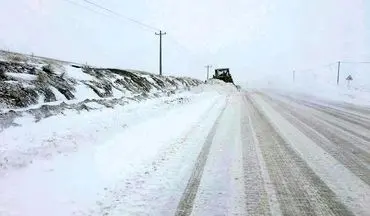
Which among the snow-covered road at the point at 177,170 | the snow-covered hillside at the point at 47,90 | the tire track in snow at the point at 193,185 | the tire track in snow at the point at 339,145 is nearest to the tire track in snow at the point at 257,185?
the snow-covered road at the point at 177,170

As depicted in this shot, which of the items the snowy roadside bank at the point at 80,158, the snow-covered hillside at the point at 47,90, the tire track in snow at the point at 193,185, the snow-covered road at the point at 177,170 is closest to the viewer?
the tire track in snow at the point at 193,185

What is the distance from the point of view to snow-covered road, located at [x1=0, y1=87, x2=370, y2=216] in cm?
494

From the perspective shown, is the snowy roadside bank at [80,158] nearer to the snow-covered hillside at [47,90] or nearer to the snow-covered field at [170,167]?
the snow-covered field at [170,167]

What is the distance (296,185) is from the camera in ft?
19.3

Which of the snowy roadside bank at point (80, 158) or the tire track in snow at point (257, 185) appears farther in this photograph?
the snowy roadside bank at point (80, 158)

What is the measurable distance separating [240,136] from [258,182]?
4155 millimetres

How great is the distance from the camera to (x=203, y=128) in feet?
37.7

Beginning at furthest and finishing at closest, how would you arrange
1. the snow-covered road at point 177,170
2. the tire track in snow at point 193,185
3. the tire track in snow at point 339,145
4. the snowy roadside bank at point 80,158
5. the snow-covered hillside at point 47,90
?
1. the snow-covered hillside at point 47,90
2. the tire track in snow at point 339,145
3. the snowy roadside bank at point 80,158
4. the snow-covered road at point 177,170
5. the tire track in snow at point 193,185

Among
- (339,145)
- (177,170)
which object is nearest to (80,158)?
(177,170)

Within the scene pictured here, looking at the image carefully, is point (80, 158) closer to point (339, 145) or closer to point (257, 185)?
point (257, 185)

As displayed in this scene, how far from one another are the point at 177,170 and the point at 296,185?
75.2 inches

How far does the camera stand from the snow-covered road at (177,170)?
195 inches

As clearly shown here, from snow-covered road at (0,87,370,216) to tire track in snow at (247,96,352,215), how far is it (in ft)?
0.05

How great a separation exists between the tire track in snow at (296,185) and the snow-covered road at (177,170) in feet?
0.05
